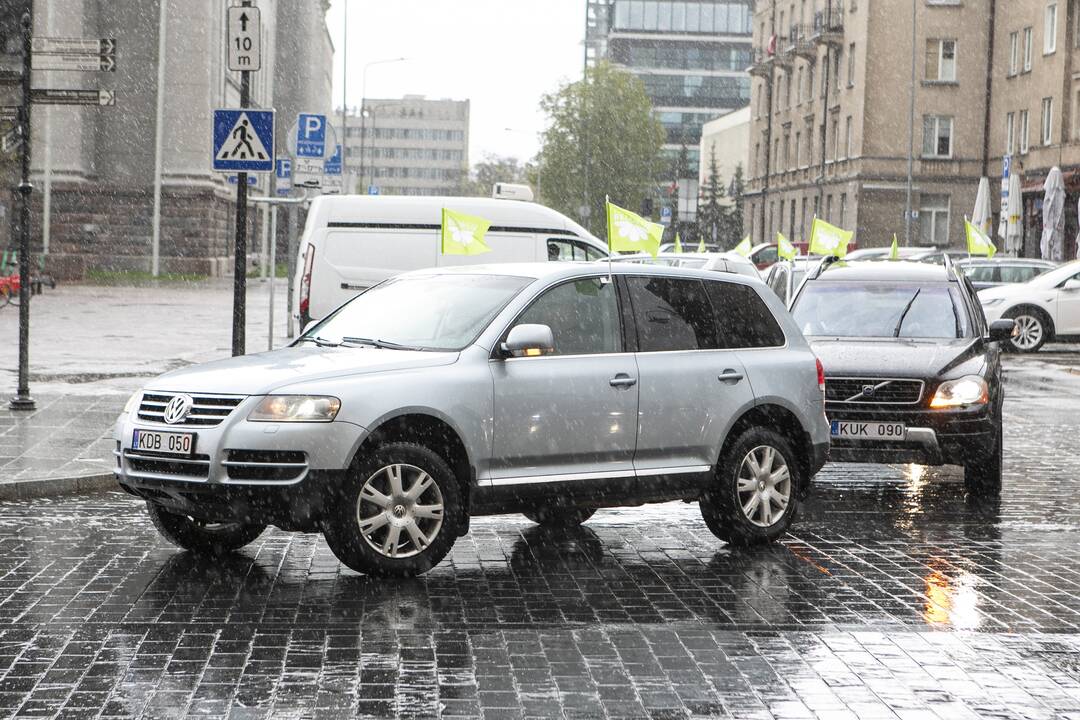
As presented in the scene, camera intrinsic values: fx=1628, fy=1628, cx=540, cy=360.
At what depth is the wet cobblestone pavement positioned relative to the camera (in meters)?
5.75

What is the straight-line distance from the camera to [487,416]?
820cm

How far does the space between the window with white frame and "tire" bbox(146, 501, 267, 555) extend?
5169cm

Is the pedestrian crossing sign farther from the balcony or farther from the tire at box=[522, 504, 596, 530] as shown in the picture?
the balcony

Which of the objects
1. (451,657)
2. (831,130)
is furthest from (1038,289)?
(831,130)

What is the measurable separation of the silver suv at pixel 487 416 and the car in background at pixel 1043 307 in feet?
67.7

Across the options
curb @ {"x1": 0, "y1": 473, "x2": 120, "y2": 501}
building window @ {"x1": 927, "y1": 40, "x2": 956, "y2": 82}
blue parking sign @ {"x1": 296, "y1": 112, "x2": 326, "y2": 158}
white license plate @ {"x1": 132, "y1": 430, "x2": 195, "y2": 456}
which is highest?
building window @ {"x1": 927, "y1": 40, "x2": 956, "y2": 82}

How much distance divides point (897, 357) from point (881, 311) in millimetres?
1243

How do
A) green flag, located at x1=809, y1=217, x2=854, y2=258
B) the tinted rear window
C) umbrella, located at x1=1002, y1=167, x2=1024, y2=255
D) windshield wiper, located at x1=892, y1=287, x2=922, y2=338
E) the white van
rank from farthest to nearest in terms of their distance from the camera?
umbrella, located at x1=1002, y1=167, x2=1024, y2=255 → green flag, located at x1=809, y1=217, x2=854, y2=258 → the white van → windshield wiper, located at x1=892, y1=287, x2=922, y2=338 → the tinted rear window

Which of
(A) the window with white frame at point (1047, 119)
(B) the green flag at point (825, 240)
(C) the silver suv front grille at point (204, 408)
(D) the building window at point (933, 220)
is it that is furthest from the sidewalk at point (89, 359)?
(D) the building window at point (933, 220)

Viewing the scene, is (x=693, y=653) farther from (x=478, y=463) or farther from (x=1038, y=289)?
(x=1038, y=289)

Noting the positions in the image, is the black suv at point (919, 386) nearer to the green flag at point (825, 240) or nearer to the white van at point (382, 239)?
the white van at point (382, 239)

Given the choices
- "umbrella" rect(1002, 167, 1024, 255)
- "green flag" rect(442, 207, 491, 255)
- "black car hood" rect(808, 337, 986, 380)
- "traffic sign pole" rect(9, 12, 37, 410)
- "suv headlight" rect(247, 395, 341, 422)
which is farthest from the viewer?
"umbrella" rect(1002, 167, 1024, 255)

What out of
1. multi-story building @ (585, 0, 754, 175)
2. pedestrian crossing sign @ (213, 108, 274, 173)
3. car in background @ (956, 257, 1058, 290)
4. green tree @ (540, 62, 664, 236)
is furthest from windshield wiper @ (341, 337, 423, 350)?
multi-story building @ (585, 0, 754, 175)

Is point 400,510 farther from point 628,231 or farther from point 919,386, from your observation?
point 628,231
